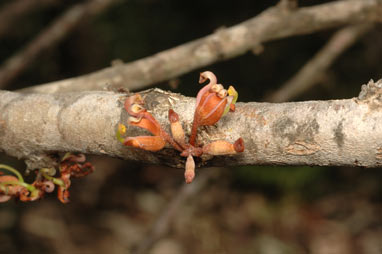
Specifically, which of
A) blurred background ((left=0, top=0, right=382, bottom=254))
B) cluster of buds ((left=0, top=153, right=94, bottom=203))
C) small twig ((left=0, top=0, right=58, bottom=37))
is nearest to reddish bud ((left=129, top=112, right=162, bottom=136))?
cluster of buds ((left=0, top=153, right=94, bottom=203))

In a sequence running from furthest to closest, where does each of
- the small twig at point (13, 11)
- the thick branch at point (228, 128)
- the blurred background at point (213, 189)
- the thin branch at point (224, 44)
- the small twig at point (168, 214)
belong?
1. the blurred background at point (213, 189)
2. the small twig at point (13, 11)
3. the small twig at point (168, 214)
4. the thin branch at point (224, 44)
5. the thick branch at point (228, 128)

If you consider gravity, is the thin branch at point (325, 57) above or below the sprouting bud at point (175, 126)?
above

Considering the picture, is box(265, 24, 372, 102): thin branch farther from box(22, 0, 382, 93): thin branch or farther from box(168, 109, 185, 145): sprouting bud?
box(168, 109, 185, 145): sprouting bud

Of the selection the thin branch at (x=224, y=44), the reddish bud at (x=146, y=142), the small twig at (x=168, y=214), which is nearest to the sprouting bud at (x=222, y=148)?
the reddish bud at (x=146, y=142)

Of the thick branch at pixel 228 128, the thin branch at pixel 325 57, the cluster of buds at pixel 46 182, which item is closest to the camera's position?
the thick branch at pixel 228 128

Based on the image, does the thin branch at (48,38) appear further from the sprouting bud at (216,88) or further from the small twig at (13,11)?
the sprouting bud at (216,88)

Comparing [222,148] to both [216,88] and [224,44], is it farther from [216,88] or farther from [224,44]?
[224,44]

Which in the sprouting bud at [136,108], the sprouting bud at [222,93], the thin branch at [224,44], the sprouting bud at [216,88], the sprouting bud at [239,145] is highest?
the thin branch at [224,44]
